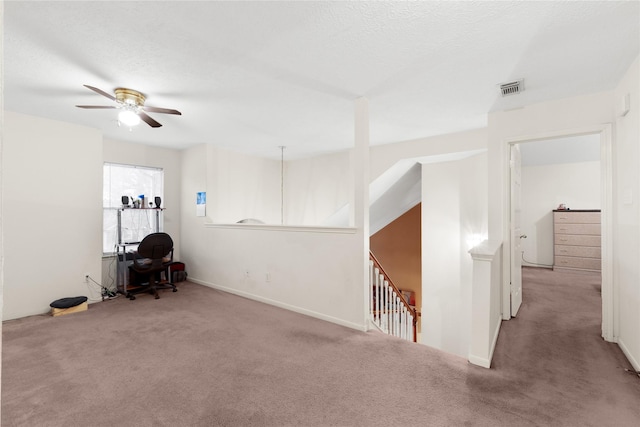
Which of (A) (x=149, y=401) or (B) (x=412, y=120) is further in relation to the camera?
(B) (x=412, y=120)

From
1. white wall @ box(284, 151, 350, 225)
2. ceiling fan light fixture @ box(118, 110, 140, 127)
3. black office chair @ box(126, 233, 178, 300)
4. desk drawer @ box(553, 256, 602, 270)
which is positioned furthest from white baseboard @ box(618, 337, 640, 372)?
black office chair @ box(126, 233, 178, 300)

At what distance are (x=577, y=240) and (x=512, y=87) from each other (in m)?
4.53

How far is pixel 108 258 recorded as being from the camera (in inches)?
185

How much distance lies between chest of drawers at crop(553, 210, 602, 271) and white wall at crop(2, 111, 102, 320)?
26.1 feet

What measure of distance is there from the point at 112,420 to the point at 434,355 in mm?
2419

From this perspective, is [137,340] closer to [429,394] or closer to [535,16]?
[429,394]

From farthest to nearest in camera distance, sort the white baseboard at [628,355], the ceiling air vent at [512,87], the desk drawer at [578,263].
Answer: the desk drawer at [578,263] < the ceiling air vent at [512,87] < the white baseboard at [628,355]

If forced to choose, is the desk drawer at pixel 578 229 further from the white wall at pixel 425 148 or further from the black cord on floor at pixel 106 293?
the black cord on floor at pixel 106 293

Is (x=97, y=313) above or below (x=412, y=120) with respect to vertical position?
below

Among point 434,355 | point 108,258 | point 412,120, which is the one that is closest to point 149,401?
point 434,355

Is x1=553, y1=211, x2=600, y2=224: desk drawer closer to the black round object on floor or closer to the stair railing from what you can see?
the stair railing

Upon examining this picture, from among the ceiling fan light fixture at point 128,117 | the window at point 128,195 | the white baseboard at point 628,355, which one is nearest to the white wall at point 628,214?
the white baseboard at point 628,355

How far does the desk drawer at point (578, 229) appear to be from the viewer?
18.4ft

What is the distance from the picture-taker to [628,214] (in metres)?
2.55
